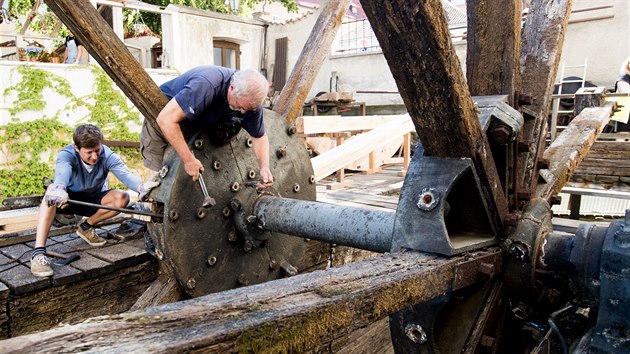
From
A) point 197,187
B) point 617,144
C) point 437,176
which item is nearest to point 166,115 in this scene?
point 197,187

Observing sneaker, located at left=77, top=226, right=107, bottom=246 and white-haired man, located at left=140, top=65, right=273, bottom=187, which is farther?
sneaker, located at left=77, top=226, right=107, bottom=246

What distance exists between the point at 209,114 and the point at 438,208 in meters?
1.45

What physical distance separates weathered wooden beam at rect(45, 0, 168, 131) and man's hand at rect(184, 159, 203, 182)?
0.29m

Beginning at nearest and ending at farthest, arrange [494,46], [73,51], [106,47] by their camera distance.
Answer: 1. [494,46]
2. [106,47]
3. [73,51]

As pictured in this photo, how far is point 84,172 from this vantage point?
11.8 feet

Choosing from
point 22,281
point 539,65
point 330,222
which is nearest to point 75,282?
point 22,281

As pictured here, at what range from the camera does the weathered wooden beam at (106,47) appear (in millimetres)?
1870

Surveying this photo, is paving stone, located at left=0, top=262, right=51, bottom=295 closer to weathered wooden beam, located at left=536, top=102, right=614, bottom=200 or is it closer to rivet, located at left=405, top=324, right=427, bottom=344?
rivet, located at left=405, top=324, right=427, bottom=344

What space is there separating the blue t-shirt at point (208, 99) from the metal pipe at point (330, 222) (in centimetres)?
45

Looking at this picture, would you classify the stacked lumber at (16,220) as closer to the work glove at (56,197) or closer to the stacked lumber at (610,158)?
the work glove at (56,197)

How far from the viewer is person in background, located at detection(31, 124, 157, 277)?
3072 mm

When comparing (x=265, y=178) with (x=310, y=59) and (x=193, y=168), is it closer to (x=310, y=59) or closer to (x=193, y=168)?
(x=193, y=168)

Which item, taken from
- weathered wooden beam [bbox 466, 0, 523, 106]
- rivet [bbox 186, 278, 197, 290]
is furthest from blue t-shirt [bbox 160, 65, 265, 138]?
weathered wooden beam [bbox 466, 0, 523, 106]

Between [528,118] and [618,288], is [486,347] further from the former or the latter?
[528,118]
